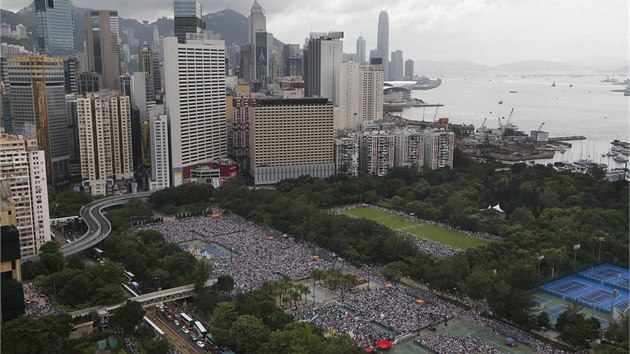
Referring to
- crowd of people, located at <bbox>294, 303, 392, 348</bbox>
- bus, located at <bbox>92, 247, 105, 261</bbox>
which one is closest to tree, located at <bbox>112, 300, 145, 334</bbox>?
crowd of people, located at <bbox>294, 303, 392, 348</bbox>

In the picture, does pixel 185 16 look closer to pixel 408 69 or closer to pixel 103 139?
pixel 103 139

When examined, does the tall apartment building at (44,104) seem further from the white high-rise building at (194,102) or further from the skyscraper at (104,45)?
the skyscraper at (104,45)

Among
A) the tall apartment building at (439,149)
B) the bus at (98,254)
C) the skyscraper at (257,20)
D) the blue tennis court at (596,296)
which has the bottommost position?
the blue tennis court at (596,296)

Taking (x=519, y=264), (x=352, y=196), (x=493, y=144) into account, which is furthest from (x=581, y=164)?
(x=519, y=264)

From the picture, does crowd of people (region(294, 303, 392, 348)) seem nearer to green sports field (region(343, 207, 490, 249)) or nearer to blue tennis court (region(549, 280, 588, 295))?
blue tennis court (region(549, 280, 588, 295))

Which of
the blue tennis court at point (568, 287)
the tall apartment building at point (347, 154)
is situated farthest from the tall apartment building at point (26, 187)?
the tall apartment building at point (347, 154)

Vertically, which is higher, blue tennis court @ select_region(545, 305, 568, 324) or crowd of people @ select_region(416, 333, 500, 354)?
crowd of people @ select_region(416, 333, 500, 354)
